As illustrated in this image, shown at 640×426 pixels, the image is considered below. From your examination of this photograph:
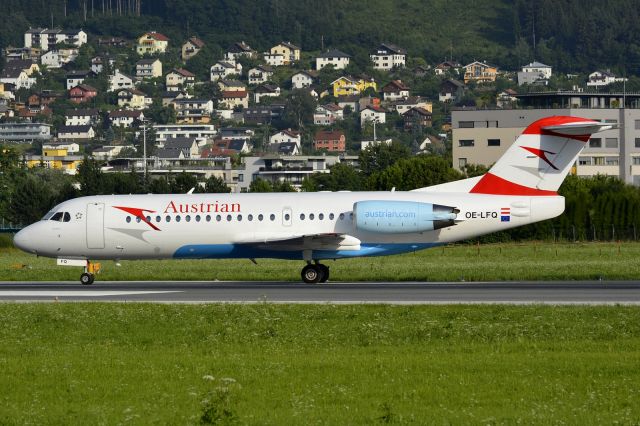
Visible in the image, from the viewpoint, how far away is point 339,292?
130ft

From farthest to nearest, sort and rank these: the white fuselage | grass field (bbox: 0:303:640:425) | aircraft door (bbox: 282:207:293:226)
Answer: aircraft door (bbox: 282:207:293:226) < the white fuselage < grass field (bbox: 0:303:640:425)

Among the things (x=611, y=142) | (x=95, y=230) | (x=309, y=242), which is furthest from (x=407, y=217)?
(x=611, y=142)

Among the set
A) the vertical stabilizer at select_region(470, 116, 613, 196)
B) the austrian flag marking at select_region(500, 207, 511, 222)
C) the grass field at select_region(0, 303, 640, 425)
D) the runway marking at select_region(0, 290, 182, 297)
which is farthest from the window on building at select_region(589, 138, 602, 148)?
the grass field at select_region(0, 303, 640, 425)

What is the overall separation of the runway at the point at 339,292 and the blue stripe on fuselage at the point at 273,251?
980 millimetres

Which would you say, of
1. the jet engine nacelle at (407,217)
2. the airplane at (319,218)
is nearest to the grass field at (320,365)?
the jet engine nacelle at (407,217)

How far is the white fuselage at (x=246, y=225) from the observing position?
4422 centimetres

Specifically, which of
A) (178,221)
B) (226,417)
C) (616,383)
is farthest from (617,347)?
(178,221)

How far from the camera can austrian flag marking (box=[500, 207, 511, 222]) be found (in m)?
44.0

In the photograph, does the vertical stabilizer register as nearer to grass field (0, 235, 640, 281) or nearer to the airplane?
the airplane

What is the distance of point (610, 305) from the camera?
108 ft

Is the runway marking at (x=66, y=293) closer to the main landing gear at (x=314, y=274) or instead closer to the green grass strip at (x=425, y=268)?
the main landing gear at (x=314, y=274)

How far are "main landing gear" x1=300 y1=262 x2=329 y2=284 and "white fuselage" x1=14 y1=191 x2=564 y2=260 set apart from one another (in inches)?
15.6

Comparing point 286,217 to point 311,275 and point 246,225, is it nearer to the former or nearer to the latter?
point 246,225

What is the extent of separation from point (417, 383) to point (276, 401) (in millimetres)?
2578
